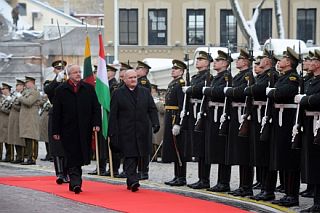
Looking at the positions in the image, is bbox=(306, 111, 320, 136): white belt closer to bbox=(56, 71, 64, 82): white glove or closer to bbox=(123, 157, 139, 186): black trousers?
bbox=(123, 157, 139, 186): black trousers

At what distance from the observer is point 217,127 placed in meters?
17.1

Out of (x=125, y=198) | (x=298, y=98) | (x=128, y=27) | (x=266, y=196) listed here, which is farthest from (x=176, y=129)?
(x=128, y=27)

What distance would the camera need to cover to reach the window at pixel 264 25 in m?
55.2

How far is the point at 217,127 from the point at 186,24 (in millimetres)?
40074

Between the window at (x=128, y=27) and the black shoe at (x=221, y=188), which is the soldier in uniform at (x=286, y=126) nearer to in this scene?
the black shoe at (x=221, y=188)

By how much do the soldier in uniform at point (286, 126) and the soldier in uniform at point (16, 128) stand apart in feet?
33.2

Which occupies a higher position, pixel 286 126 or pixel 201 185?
pixel 286 126

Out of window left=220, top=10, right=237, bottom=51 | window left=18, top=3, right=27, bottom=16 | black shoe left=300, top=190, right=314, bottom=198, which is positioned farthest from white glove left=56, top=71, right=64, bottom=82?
window left=18, top=3, right=27, bottom=16

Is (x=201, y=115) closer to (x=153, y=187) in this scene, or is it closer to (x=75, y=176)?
(x=153, y=187)

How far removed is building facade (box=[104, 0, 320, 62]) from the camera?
55.8 meters

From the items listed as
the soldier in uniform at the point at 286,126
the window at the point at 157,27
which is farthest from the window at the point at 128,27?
the soldier in uniform at the point at 286,126

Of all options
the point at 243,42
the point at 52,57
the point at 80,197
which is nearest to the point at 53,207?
the point at 80,197

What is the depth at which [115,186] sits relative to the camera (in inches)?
709

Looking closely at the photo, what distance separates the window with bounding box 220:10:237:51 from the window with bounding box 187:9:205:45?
101 cm
